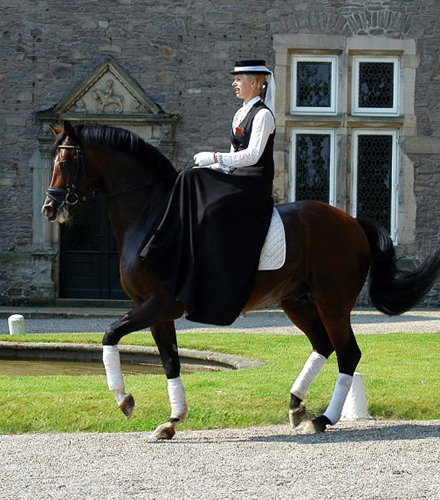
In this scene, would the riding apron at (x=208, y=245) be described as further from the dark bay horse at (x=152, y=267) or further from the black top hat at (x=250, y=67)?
the black top hat at (x=250, y=67)

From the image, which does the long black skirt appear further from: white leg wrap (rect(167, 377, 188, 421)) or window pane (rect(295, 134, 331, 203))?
window pane (rect(295, 134, 331, 203))

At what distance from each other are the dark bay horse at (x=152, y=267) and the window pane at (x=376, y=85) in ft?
41.8

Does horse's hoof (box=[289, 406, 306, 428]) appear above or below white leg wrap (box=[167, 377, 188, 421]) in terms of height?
below

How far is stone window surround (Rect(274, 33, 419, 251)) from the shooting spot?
19.1m

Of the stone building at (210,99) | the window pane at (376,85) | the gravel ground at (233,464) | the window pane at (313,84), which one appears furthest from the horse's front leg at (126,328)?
the window pane at (376,85)

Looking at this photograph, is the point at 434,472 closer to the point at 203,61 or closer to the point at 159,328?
the point at 159,328

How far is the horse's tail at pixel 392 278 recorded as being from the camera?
706cm

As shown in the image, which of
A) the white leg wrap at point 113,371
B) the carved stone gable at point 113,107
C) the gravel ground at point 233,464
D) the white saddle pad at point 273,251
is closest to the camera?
the gravel ground at point 233,464

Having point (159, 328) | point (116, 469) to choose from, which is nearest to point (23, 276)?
point (159, 328)

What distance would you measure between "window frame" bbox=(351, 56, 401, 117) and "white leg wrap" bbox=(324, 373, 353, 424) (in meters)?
13.0

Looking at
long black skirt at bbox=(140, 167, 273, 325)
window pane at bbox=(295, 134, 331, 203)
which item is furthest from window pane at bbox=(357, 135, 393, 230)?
long black skirt at bbox=(140, 167, 273, 325)

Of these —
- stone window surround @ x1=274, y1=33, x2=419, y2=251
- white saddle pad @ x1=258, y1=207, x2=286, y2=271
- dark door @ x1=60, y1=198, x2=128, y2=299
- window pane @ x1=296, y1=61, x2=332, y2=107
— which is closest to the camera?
white saddle pad @ x1=258, y1=207, x2=286, y2=271

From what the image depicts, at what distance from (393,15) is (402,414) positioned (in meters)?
13.2

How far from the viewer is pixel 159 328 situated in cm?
668
